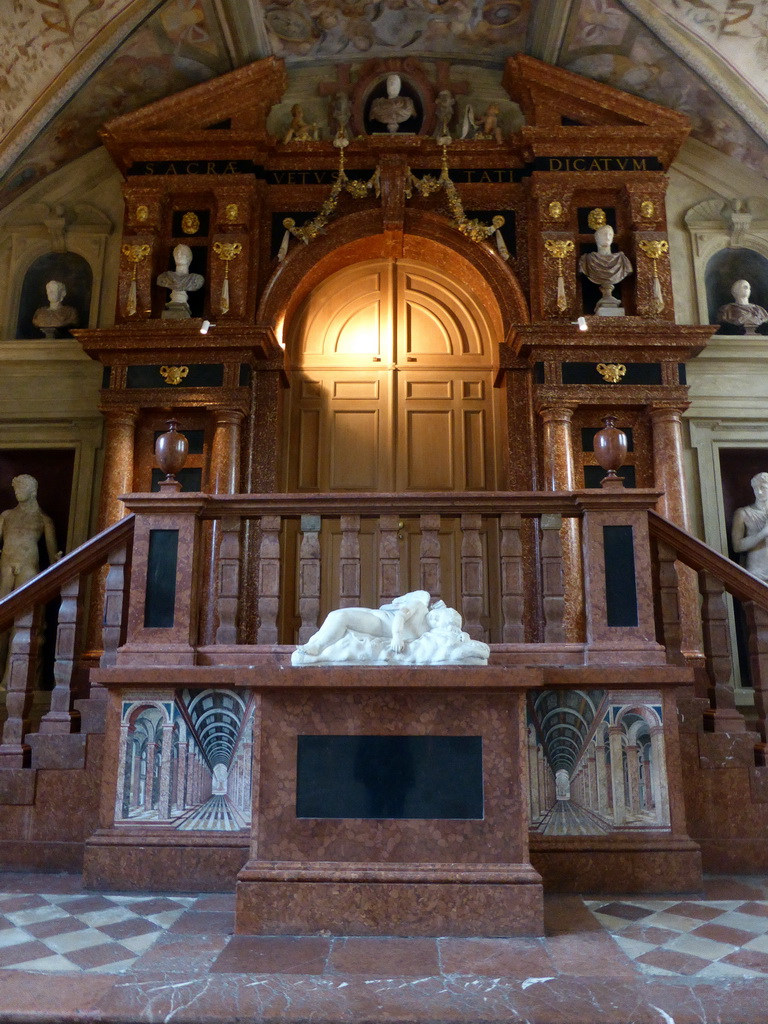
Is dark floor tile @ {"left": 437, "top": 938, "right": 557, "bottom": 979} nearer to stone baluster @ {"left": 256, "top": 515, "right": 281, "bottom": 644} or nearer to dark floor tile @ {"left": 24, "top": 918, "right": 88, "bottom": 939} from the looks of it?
dark floor tile @ {"left": 24, "top": 918, "right": 88, "bottom": 939}

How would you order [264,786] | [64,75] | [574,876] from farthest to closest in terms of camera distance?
[64,75] < [574,876] < [264,786]

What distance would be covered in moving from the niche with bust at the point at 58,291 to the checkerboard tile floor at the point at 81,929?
5682mm

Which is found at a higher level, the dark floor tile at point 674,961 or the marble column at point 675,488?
the marble column at point 675,488

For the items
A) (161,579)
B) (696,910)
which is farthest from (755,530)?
(161,579)

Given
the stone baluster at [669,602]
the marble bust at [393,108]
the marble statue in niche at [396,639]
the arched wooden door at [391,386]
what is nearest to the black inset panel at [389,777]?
the marble statue in niche at [396,639]

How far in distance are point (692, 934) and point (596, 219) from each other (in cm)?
629

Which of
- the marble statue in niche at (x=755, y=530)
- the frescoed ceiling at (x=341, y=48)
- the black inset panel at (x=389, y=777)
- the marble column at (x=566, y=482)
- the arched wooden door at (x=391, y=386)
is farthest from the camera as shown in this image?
the arched wooden door at (x=391, y=386)

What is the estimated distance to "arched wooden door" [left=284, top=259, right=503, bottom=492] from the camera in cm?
794

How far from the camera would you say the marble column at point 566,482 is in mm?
6859

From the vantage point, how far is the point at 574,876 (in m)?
4.11

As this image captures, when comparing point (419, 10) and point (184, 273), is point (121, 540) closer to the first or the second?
point (184, 273)

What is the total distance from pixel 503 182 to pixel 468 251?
73 centimetres

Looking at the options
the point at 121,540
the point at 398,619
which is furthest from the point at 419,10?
the point at 398,619

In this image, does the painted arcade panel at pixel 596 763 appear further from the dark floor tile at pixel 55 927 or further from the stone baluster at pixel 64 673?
the stone baluster at pixel 64 673
